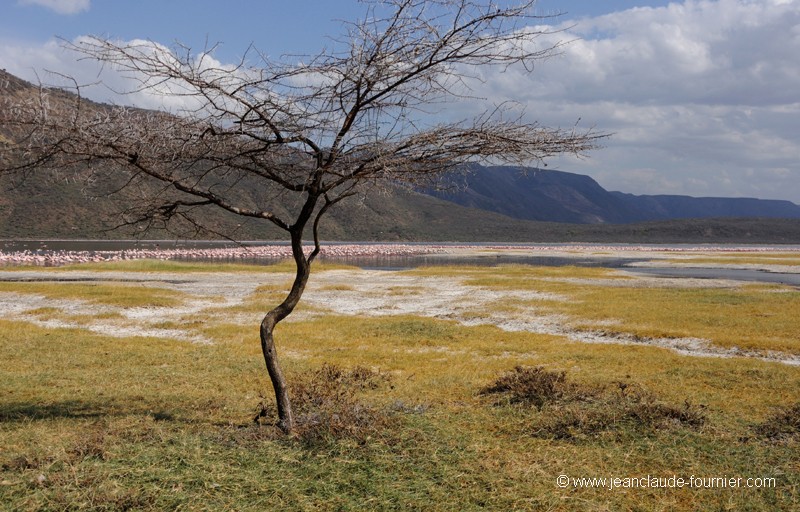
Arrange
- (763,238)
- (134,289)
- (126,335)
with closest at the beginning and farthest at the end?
(126,335) → (134,289) → (763,238)

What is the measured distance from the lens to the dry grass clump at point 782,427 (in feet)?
25.9

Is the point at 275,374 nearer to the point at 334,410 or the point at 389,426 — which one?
the point at 334,410

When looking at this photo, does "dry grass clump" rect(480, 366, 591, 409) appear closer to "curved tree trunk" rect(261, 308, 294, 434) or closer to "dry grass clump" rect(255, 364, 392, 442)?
"dry grass clump" rect(255, 364, 392, 442)

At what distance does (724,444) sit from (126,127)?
8060mm

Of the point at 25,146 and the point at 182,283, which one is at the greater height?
the point at 25,146

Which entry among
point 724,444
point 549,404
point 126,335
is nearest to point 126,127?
point 549,404

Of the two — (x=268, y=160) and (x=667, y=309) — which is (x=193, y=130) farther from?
(x=667, y=309)

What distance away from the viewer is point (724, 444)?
24.9ft

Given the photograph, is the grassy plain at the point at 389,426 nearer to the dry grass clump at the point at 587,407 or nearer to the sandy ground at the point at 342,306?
the dry grass clump at the point at 587,407

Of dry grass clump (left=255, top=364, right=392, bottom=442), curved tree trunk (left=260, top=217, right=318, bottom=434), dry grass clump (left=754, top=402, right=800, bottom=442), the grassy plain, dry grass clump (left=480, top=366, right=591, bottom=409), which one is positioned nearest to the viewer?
the grassy plain

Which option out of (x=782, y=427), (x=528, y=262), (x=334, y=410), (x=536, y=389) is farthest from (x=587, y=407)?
(x=528, y=262)

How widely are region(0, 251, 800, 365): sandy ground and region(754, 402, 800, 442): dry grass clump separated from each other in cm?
617

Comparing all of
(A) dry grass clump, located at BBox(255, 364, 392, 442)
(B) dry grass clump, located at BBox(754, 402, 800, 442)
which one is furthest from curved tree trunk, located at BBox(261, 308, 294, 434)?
Result: (B) dry grass clump, located at BBox(754, 402, 800, 442)

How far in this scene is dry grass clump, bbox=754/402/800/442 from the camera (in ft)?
25.9
